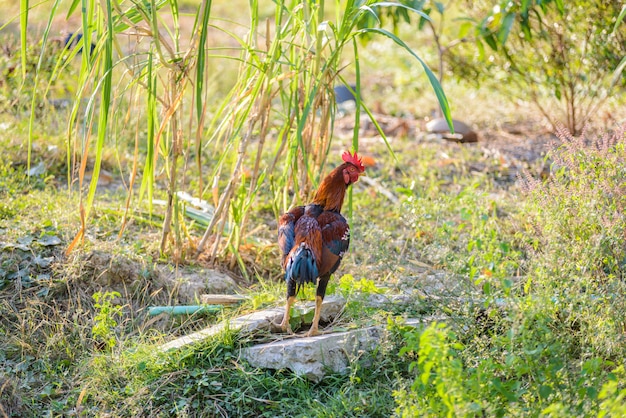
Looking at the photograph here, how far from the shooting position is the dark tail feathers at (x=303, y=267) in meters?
3.24

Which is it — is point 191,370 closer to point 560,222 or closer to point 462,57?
point 560,222

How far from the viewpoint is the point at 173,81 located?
3.67 m

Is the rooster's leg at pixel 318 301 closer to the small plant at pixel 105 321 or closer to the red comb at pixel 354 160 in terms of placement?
the red comb at pixel 354 160

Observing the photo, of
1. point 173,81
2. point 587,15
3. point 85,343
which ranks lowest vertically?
point 85,343

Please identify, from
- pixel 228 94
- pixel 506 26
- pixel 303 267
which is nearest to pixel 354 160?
pixel 303 267

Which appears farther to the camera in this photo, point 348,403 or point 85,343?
point 85,343

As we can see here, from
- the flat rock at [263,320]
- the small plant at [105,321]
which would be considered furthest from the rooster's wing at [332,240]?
the small plant at [105,321]

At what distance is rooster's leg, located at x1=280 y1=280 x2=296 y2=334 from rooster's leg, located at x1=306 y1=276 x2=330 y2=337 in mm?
105

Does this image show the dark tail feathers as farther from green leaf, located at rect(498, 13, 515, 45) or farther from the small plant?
green leaf, located at rect(498, 13, 515, 45)

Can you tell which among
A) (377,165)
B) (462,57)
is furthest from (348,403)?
(462,57)

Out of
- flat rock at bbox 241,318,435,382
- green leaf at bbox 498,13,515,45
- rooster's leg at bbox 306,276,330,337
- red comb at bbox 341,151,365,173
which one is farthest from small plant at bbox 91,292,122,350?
green leaf at bbox 498,13,515,45

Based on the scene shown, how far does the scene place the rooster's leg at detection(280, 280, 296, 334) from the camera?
3.35m

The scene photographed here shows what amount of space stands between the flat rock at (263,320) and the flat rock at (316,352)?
0.13 metres

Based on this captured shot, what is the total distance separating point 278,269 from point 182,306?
747mm
